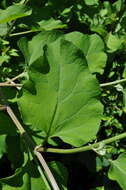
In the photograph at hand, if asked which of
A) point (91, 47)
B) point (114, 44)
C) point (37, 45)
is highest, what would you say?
point (37, 45)

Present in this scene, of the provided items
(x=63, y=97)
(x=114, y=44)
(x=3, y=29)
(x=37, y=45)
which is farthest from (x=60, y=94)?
(x=114, y=44)

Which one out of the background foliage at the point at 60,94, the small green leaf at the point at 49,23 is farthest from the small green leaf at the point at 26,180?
the small green leaf at the point at 49,23

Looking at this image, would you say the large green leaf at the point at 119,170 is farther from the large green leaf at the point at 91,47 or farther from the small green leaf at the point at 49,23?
the small green leaf at the point at 49,23

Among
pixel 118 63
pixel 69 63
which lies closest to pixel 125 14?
pixel 118 63

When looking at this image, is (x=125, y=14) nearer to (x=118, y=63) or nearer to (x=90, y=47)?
(x=118, y=63)

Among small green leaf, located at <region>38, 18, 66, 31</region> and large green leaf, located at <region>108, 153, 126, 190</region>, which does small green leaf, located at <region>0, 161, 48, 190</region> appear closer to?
large green leaf, located at <region>108, 153, 126, 190</region>

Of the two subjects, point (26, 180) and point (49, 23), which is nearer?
point (26, 180)

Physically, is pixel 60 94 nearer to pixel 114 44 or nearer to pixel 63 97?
pixel 63 97
